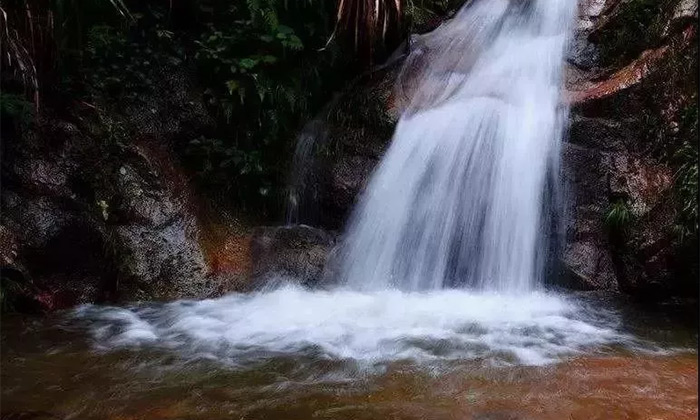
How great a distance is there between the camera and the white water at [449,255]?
3918 millimetres

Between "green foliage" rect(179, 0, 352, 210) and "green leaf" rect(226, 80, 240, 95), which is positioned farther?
"green foliage" rect(179, 0, 352, 210)

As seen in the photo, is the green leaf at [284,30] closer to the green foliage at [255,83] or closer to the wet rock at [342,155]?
the green foliage at [255,83]

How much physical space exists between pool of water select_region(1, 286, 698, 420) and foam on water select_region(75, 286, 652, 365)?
0.6 inches

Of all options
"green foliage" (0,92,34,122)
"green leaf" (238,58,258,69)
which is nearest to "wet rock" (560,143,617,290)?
"green leaf" (238,58,258,69)

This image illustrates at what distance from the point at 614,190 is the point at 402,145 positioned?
210cm

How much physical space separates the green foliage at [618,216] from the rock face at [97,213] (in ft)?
11.9

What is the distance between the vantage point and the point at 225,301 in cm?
502

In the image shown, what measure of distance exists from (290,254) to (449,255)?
5.08 ft

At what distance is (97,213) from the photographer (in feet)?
16.7

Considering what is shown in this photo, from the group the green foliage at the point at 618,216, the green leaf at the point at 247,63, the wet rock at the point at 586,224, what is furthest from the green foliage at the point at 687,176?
the green leaf at the point at 247,63

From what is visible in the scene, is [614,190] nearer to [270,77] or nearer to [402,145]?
[402,145]

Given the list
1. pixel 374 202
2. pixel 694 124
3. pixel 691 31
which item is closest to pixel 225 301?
pixel 374 202

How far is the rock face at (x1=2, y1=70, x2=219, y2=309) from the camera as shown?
15.7 ft

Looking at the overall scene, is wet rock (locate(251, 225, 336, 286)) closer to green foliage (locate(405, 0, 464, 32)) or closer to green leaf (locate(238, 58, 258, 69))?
green leaf (locate(238, 58, 258, 69))
